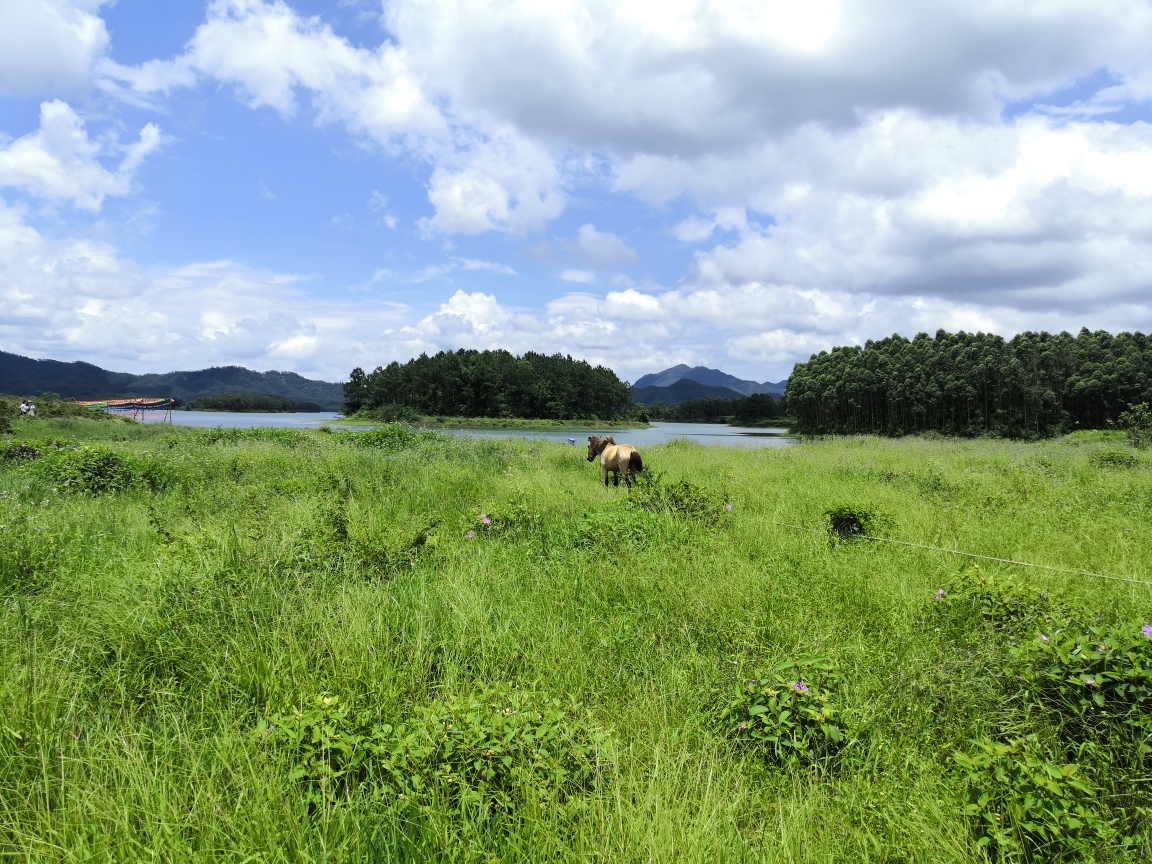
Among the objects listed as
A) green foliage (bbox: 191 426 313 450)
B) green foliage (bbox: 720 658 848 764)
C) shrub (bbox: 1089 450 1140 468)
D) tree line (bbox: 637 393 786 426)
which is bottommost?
green foliage (bbox: 720 658 848 764)

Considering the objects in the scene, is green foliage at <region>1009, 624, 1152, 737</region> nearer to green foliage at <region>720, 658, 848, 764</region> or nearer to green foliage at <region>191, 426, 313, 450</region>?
green foliage at <region>720, 658, 848, 764</region>

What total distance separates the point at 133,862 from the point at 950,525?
28.0 ft

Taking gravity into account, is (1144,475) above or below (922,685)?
above

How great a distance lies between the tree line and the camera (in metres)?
100

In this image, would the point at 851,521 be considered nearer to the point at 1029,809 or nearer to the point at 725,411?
the point at 1029,809

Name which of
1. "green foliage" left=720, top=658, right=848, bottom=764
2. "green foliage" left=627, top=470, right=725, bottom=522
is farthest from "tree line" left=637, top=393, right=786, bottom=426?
"green foliage" left=720, top=658, right=848, bottom=764

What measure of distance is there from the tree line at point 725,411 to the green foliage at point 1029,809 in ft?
320

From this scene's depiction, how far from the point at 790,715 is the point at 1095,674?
5.08ft

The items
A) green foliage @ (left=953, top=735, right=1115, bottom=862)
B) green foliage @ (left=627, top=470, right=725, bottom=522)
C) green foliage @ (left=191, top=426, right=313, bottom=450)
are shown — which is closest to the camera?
green foliage @ (left=953, top=735, right=1115, bottom=862)

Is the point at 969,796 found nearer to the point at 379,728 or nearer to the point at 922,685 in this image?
the point at 922,685

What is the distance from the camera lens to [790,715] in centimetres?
303

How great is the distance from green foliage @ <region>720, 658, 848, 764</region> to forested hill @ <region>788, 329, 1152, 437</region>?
5831 centimetres

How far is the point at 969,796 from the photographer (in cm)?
241

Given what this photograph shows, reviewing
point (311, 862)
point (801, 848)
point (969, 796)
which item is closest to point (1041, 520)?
point (969, 796)
